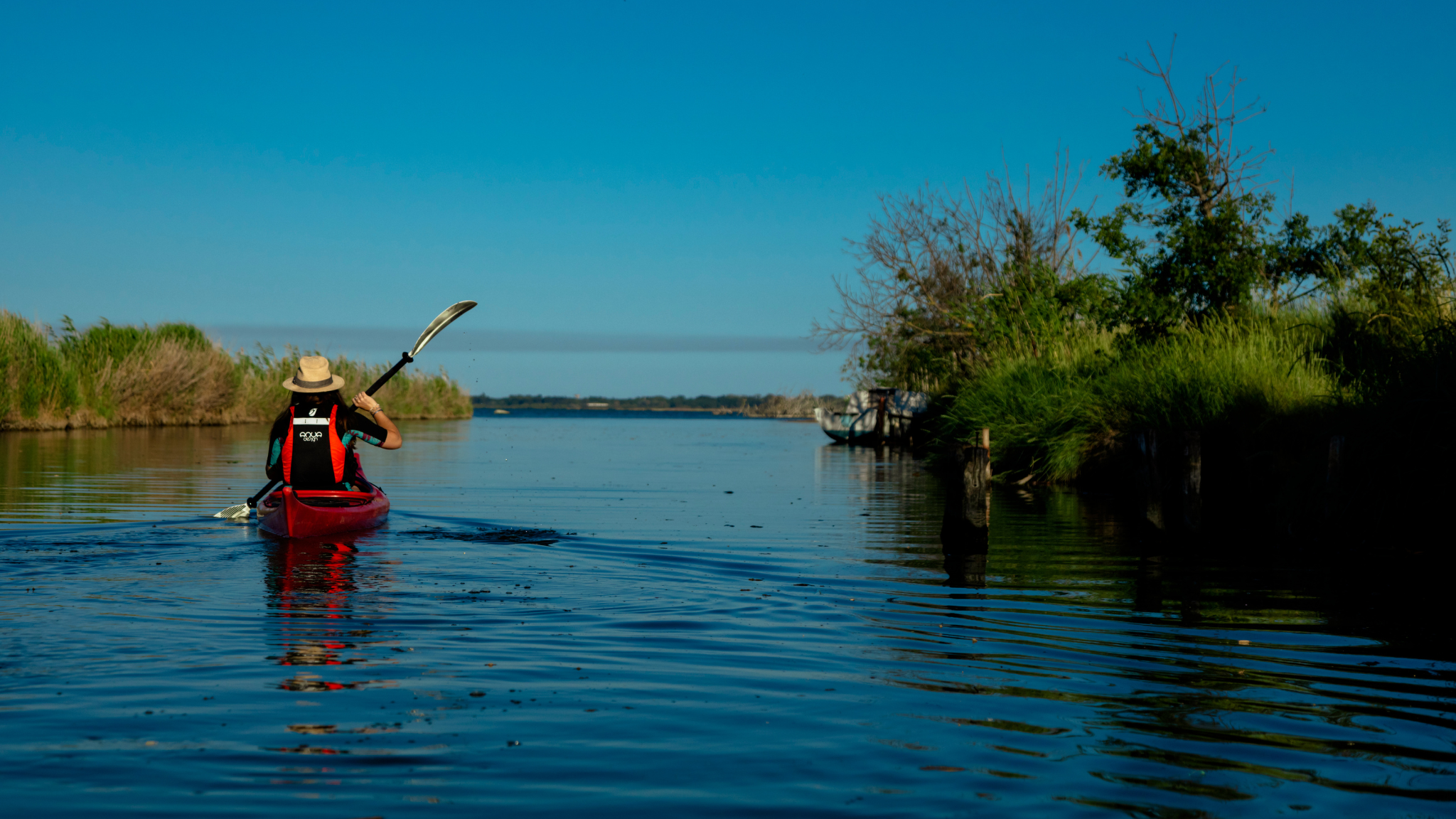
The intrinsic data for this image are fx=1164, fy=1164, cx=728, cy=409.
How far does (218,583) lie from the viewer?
8562 millimetres

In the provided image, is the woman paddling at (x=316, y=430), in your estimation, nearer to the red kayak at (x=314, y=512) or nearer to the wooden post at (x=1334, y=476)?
the red kayak at (x=314, y=512)

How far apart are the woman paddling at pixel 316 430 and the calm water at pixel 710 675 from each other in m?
0.71

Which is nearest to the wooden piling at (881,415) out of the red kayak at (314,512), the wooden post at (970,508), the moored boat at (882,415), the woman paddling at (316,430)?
the moored boat at (882,415)

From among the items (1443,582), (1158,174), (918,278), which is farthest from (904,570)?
(918,278)

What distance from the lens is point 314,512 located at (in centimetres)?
1120

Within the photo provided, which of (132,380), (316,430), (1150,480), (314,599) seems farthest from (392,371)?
(132,380)

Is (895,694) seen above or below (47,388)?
below

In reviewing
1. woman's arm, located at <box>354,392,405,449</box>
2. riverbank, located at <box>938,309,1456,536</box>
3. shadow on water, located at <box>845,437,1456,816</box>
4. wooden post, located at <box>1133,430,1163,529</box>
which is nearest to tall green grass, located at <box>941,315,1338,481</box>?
riverbank, located at <box>938,309,1456,536</box>

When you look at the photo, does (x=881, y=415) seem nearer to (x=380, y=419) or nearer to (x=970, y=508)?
(x=970, y=508)

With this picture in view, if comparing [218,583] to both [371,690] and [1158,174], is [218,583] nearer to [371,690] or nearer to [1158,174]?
[371,690]

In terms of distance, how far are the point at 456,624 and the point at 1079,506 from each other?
37.6ft

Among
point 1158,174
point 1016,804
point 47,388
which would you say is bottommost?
point 1016,804

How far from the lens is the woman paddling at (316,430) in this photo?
11305mm

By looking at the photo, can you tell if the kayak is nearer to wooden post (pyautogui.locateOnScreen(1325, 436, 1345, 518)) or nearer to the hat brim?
the hat brim
